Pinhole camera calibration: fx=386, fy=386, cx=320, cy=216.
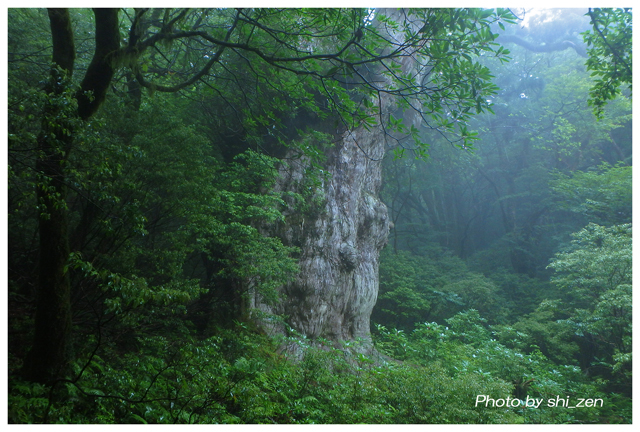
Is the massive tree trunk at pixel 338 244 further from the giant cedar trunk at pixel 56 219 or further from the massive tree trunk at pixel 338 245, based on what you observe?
the giant cedar trunk at pixel 56 219

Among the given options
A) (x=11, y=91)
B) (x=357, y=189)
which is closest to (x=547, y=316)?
(x=357, y=189)

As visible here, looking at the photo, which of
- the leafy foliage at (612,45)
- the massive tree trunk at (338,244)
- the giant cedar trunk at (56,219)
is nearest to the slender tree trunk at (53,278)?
the giant cedar trunk at (56,219)

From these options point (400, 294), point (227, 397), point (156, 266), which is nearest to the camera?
point (227, 397)

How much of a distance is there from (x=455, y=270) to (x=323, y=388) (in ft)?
36.2

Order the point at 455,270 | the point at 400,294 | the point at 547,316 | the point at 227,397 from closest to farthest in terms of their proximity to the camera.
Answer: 1. the point at 227,397
2. the point at 547,316
3. the point at 400,294
4. the point at 455,270

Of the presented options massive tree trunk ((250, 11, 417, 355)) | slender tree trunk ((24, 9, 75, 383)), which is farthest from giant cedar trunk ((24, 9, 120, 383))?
massive tree trunk ((250, 11, 417, 355))

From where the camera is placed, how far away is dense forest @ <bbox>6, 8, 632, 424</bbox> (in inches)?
131

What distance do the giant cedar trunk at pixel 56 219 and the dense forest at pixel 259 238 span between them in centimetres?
2

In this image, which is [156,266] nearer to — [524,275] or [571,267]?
[571,267]

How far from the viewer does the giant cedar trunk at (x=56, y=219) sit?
310cm

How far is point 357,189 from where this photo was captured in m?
9.71

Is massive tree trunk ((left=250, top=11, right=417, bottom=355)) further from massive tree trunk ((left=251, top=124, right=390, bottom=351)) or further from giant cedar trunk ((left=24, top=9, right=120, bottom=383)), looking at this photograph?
giant cedar trunk ((left=24, top=9, right=120, bottom=383))

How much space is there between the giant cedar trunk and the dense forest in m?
0.02

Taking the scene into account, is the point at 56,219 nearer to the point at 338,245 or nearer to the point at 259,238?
the point at 259,238
